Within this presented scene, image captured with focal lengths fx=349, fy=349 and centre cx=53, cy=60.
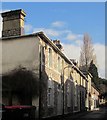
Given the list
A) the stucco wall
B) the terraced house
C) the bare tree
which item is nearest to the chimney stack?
the terraced house

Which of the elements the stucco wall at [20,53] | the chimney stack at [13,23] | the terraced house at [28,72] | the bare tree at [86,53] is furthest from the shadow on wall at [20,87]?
the bare tree at [86,53]

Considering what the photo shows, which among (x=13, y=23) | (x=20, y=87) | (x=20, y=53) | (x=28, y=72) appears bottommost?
(x=20, y=87)

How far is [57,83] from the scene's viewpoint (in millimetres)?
35656

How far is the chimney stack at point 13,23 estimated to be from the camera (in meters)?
33.2

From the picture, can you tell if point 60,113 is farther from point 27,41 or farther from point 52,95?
point 27,41

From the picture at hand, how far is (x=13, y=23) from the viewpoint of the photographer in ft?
111

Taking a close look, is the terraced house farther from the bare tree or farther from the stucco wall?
the bare tree

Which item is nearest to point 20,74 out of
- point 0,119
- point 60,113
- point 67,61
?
point 0,119

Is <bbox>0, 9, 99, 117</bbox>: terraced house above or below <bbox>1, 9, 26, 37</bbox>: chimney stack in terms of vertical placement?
below

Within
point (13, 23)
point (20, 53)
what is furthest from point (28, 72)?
point (13, 23)

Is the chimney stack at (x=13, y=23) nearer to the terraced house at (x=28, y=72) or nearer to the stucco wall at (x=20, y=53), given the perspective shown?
the terraced house at (x=28, y=72)

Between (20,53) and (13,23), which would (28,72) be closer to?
(20,53)

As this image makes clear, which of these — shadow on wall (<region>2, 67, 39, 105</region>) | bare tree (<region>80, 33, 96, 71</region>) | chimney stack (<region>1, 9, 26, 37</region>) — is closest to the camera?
shadow on wall (<region>2, 67, 39, 105</region>)

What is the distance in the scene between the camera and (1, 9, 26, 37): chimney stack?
1305 inches
